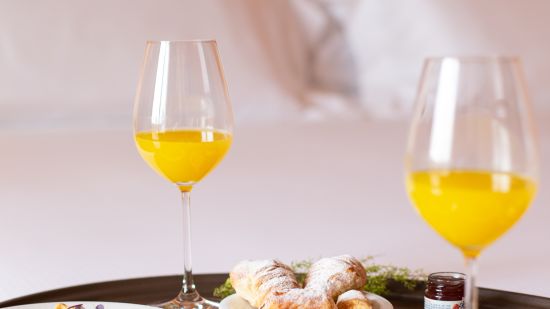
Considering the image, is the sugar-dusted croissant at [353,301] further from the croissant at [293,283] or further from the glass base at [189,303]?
the glass base at [189,303]

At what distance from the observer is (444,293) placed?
1.08 m

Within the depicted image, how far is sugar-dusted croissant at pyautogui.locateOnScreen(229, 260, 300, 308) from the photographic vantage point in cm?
106

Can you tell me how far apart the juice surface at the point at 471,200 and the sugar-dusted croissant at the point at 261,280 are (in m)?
0.25

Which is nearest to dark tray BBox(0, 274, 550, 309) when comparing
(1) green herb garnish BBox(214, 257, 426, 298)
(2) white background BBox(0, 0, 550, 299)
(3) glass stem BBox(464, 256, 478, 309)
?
(1) green herb garnish BBox(214, 257, 426, 298)

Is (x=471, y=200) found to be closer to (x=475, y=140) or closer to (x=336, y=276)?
(x=475, y=140)

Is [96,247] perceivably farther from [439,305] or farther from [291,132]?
[291,132]

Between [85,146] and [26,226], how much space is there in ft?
2.29

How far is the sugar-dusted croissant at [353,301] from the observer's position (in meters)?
1.03

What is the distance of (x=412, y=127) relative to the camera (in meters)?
0.88

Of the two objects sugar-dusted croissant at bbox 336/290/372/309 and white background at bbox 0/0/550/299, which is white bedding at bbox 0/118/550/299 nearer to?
white background at bbox 0/0/550/299

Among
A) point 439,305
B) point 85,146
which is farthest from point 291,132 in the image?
point 439,305

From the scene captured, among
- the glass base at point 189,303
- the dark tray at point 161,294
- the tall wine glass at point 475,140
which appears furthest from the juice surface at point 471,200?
the glass base at point 189,303

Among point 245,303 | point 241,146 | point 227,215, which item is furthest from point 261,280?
point 241,146

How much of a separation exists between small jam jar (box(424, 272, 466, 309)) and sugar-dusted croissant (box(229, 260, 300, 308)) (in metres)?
0.17
